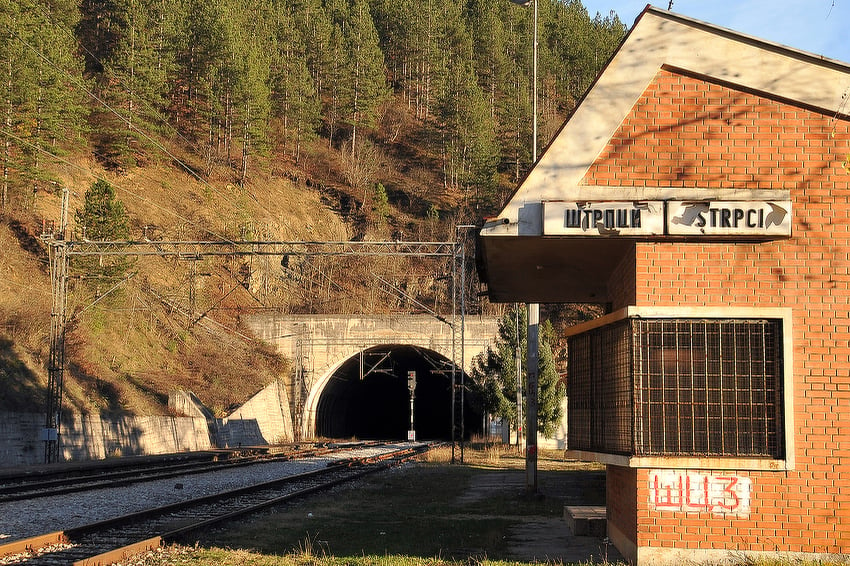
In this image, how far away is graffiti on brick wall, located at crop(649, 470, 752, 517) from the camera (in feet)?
30.9

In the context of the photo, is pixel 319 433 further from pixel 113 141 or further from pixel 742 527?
pixel 742 527

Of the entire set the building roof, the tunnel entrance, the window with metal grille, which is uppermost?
the building roof

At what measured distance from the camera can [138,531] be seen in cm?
1262

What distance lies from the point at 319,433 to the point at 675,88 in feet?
162

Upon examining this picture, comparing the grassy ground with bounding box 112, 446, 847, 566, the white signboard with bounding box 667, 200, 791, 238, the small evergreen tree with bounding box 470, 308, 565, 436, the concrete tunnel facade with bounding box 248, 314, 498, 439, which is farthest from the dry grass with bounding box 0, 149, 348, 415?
the white signboard with bounding box 667, 200, 791, 238

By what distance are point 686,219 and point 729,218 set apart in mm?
→ 450

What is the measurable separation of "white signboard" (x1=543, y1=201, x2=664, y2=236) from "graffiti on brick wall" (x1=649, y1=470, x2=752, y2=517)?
2.60 metres

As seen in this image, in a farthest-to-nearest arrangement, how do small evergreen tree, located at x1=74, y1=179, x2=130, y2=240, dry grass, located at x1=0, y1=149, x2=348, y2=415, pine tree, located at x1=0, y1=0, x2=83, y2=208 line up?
1. pine tree, located at x1=0, y1=0, x2=83, y2=208
2. small evergreen tree, located at x1=74, y1=179, x2=130, y2=240
3. dry grass, located at x1=0, y1=149, x2=348, y2=415

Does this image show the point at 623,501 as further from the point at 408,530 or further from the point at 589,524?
the point at 408,530

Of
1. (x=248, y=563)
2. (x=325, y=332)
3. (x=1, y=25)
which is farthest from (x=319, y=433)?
(x=248, y=563)

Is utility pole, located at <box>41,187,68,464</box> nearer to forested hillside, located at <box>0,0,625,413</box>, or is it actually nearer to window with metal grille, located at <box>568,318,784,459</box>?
forested hillside, located at <box>0,0,625,413</box>

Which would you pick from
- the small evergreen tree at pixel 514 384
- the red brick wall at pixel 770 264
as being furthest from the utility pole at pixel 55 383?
the red brick wall at pixel 770 264

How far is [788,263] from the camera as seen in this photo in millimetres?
9656

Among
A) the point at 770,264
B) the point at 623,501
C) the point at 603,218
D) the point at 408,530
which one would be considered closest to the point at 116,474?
the point at 408,530
